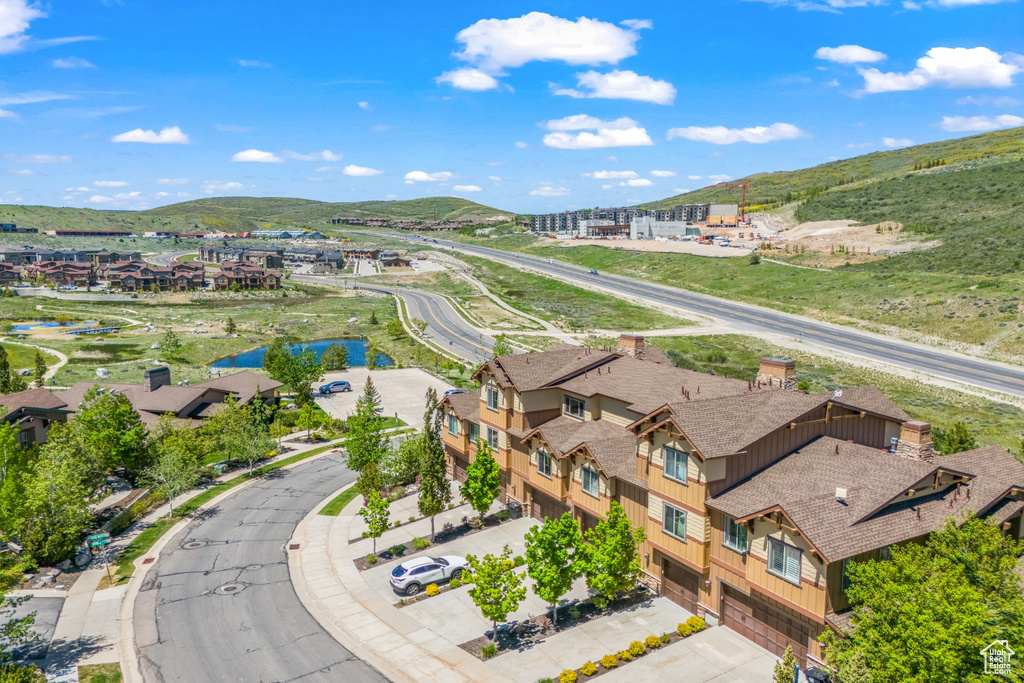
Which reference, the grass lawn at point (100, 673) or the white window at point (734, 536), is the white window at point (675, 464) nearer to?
the white window at point (734, 536)

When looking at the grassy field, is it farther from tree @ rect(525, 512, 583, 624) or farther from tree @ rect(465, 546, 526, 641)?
tree @ rect(465, 546, 526, 641)

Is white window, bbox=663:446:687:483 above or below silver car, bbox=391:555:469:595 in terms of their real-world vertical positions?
above

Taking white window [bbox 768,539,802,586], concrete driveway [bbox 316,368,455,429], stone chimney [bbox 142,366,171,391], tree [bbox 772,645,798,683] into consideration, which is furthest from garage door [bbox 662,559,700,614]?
stone chimney [bbox 142,366,171,391]

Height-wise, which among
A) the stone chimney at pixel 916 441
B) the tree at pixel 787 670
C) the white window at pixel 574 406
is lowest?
the tree at pixel 787 670

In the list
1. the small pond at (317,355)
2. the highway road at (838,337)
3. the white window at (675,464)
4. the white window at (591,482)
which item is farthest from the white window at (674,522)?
the small pond at (317,355)

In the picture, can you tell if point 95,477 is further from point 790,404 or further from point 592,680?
point 790,404

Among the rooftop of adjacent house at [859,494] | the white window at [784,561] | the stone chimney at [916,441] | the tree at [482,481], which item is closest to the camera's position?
the rooftop of adjacent house at [859,494]

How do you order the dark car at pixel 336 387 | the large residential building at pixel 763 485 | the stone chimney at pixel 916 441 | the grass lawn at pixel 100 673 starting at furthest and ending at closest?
the dark car at pixel 336 387, the stone chimney at pixel 916 441, the grass lawn at pixel 100 673, the large residential building at pixel 763 485
